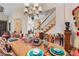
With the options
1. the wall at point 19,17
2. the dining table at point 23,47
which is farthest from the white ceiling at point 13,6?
the dining table at point 23,47

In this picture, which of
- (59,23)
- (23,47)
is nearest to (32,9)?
(59,23)

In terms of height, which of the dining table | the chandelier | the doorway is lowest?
the dining table

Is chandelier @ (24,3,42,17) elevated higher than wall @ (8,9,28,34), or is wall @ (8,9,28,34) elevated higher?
chandelier @ (24,3,42,17)

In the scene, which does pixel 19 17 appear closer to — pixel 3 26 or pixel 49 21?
pixel 3 26

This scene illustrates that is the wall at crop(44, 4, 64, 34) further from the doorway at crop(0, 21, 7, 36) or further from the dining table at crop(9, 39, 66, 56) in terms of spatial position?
the doorway at crop(0, 21, 7, 36)

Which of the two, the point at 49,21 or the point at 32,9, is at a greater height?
the point at 32,9

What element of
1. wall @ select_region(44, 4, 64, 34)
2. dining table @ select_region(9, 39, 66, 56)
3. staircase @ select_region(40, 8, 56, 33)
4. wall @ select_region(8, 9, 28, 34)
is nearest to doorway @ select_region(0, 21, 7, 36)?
wall @ select_region(8, 9, 28, 34)

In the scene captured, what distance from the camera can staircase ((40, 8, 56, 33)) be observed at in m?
2.30

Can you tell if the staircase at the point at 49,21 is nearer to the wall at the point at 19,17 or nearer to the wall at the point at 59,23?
the wall at the point at 59,23

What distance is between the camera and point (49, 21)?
2.32 m

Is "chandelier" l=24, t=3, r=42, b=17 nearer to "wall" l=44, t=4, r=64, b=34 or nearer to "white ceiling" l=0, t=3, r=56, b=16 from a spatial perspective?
"white ceiling" l=0, t=3, r=56, b=16

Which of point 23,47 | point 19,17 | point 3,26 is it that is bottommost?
point 23,47

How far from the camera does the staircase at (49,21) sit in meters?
2.30

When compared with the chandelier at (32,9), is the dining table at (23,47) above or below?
below
